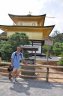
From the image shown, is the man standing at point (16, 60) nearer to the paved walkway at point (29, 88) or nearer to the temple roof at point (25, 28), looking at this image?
the paved walkway at point (29, 88)

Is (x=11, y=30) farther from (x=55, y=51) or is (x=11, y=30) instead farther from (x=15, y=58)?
(x=15, y=58)

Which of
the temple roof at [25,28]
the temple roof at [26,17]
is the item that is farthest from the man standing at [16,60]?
the temple roof at [26,17]

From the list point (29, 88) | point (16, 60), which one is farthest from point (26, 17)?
point (29, 88)

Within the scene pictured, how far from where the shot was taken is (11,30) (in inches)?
1483

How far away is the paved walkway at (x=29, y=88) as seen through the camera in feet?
28.0

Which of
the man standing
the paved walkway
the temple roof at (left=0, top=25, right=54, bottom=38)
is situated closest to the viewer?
the paved walkway

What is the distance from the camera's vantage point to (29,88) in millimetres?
9398

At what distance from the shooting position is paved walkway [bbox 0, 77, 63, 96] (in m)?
8.52

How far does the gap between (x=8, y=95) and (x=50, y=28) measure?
95.1ft

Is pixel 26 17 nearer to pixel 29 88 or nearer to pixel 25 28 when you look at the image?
pixel 25 28

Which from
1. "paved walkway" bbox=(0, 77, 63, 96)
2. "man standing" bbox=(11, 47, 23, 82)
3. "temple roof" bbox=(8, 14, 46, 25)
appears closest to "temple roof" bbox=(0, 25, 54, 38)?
"temple roof" bbox=(8, 14, 46, 25)

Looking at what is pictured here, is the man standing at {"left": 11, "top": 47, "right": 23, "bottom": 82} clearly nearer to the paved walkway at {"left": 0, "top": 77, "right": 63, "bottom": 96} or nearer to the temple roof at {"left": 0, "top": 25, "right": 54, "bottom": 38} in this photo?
the paved walkway at {"left": 0, "top": 77, "right": 63, "bottom": 96}

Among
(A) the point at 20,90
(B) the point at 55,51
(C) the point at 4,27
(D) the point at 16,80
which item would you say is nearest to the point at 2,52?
(D) the point at 16,80

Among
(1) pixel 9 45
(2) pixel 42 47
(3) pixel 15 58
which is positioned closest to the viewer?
(3) pixel 15 58
